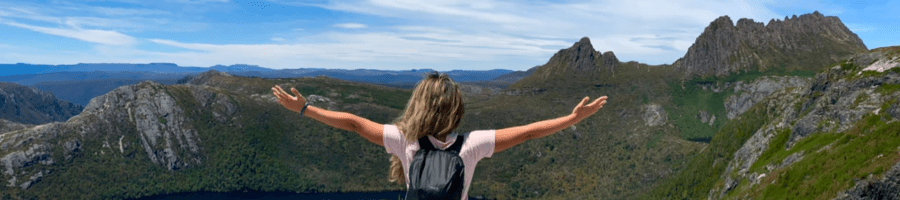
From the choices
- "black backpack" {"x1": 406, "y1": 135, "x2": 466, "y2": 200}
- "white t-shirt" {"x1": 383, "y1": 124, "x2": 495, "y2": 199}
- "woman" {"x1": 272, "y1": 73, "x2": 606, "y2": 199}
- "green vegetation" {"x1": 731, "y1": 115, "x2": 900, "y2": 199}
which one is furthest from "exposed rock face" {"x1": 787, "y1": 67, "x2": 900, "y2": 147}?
"black backpack" {"x1": 406, "y1": 135, "x2": 466, "y2": 200}

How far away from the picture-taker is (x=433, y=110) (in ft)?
23.9

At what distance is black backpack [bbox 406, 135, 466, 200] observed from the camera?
271 inches

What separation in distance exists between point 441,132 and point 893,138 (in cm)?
12111

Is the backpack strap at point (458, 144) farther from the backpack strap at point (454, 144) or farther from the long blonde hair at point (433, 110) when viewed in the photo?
the long blonde hair at point (433, 110)

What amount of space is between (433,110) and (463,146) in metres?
0.63

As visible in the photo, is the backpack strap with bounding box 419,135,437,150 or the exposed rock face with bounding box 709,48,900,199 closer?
the backpack strap with bounding box 419,135,437,150

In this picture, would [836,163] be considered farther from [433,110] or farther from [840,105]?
[433,110]

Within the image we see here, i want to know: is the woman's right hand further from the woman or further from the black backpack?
the black backpack

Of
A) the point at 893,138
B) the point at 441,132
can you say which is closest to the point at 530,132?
the point at 441,132

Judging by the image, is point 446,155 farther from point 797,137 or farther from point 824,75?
point 824,75

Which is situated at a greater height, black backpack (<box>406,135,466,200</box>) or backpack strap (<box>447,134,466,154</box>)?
backpack strap (<box>447,134,466,154</box>)

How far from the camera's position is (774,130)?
513 feet

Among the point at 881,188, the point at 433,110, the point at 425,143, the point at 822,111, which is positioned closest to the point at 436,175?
the point at 425,143

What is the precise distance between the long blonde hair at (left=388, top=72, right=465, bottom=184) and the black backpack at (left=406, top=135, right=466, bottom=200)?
182 mm
